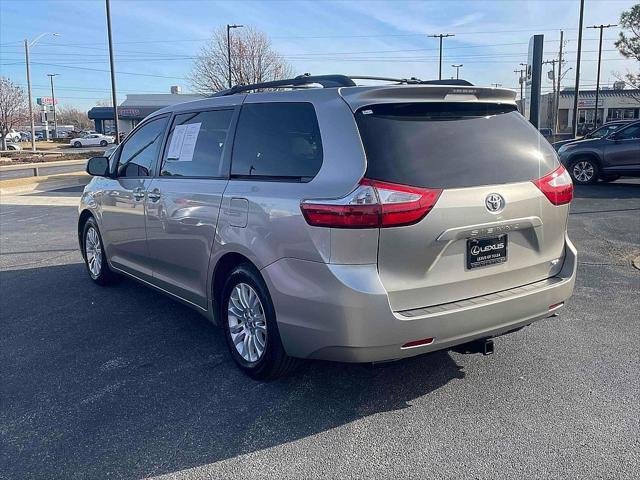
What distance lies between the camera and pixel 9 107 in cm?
5300

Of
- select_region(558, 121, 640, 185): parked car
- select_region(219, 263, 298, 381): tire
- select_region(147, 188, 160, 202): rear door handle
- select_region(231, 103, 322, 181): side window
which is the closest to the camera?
select_region(231, 103, 322, 181): side window

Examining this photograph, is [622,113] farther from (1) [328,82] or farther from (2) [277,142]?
(2) [277,142]

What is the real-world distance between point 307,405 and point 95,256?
12.5 feet

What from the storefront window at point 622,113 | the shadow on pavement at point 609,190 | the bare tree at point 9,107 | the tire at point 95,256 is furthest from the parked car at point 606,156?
the storefront window at point 622,113

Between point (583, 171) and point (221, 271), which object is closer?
point (221, 271)

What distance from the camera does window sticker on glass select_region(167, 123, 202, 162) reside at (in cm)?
452

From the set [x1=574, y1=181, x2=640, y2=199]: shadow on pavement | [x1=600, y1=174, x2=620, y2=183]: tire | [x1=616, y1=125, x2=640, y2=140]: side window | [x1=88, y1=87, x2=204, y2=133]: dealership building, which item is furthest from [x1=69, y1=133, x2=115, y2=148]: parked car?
[x1=616, y1=125, x2=640, y2=140]: side window

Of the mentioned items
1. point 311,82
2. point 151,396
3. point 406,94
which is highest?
point 311,82

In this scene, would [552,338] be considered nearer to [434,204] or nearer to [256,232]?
[434,204]

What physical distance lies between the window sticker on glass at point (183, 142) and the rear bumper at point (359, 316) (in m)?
1.56

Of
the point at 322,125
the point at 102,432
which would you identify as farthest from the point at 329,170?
the point at 102,432

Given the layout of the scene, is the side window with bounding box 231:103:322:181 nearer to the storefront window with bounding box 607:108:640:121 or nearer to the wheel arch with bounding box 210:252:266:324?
the wheel arch with bounding box 210:252:266:324

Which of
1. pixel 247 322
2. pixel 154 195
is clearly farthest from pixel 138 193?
pixel 247 322

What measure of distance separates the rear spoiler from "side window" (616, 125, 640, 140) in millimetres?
13546
